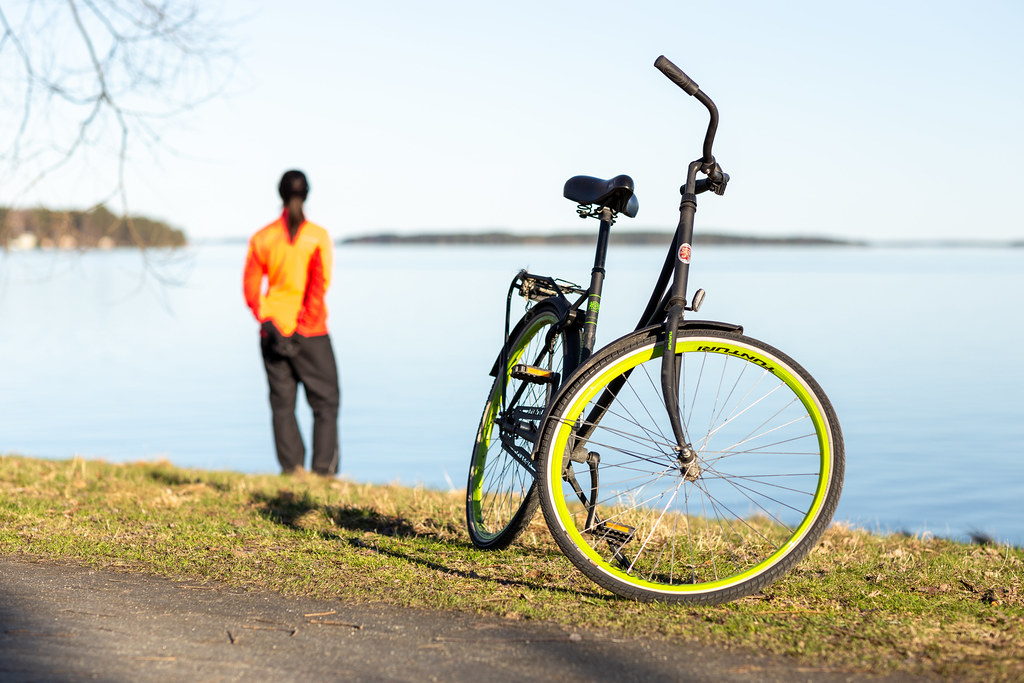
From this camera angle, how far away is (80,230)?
8.34 meters

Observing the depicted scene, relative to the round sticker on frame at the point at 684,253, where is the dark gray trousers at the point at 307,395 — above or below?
below

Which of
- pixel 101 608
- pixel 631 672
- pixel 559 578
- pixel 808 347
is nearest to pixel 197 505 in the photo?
pixel 101 608

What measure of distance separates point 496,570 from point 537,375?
2.89 feet

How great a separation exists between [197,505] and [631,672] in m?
3.64

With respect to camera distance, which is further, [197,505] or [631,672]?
[197,505]

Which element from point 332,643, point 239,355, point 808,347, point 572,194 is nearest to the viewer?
point 332,643

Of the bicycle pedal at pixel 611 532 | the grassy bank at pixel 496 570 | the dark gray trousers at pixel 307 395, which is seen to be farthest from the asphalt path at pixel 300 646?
the dark gray trousers at pixel 307 395

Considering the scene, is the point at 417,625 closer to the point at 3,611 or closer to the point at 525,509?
the point at 525,509

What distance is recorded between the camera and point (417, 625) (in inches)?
140

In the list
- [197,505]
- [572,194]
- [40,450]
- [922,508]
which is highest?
[572,194]

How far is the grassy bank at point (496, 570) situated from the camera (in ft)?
11.1

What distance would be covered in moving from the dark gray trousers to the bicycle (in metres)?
3.76

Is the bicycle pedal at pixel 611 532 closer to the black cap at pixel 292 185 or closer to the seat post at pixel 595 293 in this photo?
the seat post at pixel 595 293

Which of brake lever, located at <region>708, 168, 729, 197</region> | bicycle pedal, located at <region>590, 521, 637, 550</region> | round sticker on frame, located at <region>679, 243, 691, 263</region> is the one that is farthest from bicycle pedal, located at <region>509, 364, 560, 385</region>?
brake lever, located at <region>708, 168, 729, 197</region>
